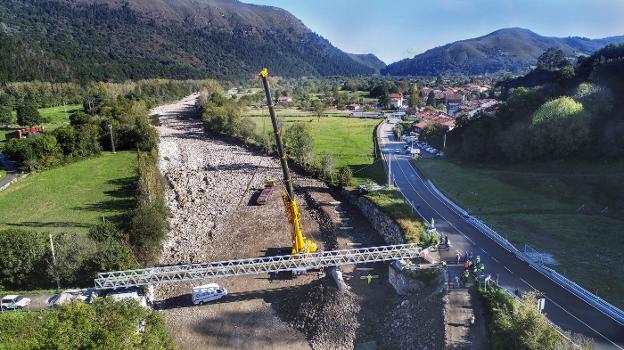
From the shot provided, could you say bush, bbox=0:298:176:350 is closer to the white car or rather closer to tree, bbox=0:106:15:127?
the white car

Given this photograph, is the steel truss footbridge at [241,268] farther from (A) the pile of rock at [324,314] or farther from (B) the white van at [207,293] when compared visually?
(A) the pile of rock at [324,314]

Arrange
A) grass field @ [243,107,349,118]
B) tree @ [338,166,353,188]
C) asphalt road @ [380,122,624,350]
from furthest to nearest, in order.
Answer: grass field @ [243,107,349,118], tree @ [338,166,353,188], asphalt road @ [380,122,624,350]

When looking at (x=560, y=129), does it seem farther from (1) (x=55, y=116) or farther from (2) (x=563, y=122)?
(1) (x=55, y=116)

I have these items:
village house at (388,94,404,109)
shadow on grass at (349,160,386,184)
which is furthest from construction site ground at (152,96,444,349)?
village house at (388,94,404,109)

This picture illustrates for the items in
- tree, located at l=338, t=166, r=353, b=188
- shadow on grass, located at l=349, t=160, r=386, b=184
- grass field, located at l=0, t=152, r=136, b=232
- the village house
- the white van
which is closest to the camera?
the white van

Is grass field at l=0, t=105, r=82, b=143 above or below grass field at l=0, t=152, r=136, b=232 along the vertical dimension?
above

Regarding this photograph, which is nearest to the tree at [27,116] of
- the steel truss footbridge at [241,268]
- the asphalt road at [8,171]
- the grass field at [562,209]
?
the asphalt road at [8,171]

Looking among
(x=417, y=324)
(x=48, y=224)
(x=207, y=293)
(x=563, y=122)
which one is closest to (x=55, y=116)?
(x=48, y=224)
